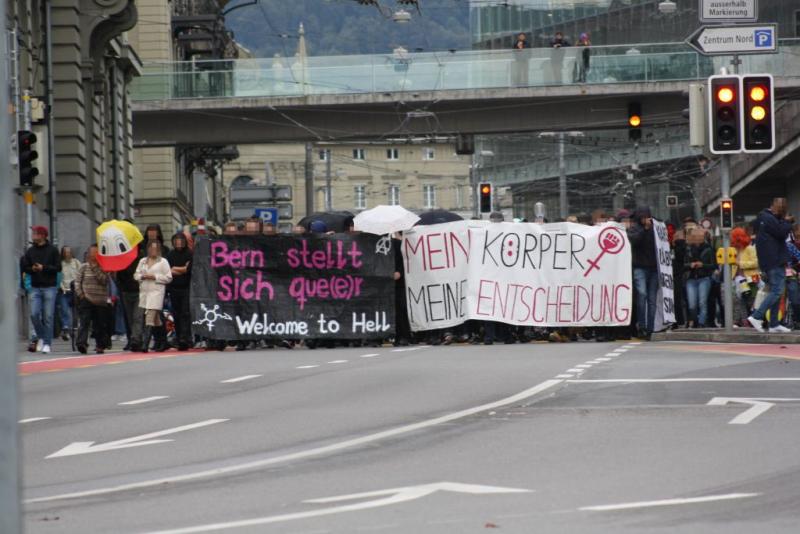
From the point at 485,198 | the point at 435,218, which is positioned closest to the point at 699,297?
the point at 435,218

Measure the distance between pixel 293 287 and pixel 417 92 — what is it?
26.5 meters

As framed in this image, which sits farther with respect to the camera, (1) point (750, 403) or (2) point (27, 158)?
(2) point (27, 158)

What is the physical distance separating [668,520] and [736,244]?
2258cm

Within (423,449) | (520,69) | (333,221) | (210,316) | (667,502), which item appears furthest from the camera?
(520,69)

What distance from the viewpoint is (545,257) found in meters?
24.7

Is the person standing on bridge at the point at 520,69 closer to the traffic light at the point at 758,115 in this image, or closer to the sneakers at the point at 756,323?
the sneakers at the point at 756,323

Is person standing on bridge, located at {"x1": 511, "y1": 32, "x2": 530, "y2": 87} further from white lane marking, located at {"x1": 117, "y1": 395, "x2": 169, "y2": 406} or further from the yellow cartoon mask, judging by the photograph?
white lane marking, located at {"x1": 117, "y1": 395, "x2": 169, "y2": 406}

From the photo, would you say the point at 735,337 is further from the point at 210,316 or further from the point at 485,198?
the point at 485,198

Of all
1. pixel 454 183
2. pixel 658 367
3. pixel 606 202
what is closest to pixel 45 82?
pixel 658 367

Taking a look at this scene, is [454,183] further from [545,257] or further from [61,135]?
Answer: [545,257]

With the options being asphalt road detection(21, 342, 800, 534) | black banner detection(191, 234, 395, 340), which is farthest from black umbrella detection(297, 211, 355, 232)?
asphalt road detection(21, 342, 800, 534)

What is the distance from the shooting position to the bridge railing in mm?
50062

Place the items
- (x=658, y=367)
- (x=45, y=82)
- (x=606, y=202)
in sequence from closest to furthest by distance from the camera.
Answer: (x=658, y=367)
(x=45, y=82)
(x=606, y=202)

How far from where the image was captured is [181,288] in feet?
81.0
